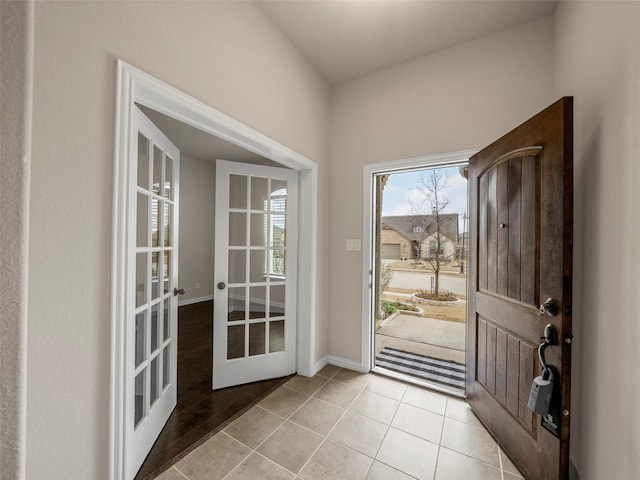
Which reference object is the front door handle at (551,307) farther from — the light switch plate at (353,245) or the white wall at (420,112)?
the light switch plate at (353,245)

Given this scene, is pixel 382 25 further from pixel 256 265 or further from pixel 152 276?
pixel 152 276

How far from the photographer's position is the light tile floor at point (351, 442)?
1.42 meters

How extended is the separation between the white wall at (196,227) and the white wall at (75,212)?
416cm

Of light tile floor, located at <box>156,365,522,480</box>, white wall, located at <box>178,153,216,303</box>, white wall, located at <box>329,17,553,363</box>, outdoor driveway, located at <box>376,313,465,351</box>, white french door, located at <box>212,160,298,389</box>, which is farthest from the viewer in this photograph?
white wall, located at <box>178,153,216,303</box>

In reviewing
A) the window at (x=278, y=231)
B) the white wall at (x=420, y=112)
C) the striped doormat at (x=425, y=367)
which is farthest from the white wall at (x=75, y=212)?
the striped doormat at (x=425, y=367)

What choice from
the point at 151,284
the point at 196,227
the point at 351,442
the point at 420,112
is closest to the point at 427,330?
the point at 351,442

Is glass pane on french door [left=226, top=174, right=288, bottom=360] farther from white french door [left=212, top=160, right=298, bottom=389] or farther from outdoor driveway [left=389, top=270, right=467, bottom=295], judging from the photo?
outdoor driveway [left=389, top=270, right=467, bottom=295]

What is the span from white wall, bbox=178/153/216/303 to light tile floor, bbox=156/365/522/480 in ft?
12.1

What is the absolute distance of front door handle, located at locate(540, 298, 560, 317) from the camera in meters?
1.22

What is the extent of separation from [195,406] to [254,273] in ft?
3.56

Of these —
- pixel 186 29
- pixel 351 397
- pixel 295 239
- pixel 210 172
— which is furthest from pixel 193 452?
pixel 210 172

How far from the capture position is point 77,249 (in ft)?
3.19

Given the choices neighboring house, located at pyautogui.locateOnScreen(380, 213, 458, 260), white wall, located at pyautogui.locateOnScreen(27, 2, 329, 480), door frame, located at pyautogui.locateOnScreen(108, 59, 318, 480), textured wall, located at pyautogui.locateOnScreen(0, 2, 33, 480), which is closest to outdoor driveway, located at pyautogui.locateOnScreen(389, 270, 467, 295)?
neighboring house, located at pyautogui.locateOnScreen(380, 213, 458, 260)

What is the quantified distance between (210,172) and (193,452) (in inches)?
194
